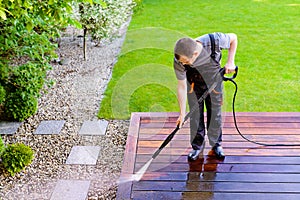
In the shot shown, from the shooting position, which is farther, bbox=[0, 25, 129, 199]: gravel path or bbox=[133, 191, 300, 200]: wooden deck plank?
bbox=[0, 25, 129, 199]: gravel path

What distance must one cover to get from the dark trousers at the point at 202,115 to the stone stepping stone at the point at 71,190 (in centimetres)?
92

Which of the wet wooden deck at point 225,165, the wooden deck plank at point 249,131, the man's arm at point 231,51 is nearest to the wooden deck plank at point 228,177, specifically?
the wet wooden deck at point 225,165

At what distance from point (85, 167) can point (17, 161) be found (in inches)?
22.0

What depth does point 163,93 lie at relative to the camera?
4.16m

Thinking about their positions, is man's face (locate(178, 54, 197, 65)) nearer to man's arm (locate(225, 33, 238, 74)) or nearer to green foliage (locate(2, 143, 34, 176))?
man's arm (locate(225, 33, 238, 74))

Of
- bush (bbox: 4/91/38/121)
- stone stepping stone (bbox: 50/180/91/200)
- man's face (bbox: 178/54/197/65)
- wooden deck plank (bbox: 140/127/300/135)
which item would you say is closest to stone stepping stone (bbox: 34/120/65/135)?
bush (bbox: 4/91/38/121)

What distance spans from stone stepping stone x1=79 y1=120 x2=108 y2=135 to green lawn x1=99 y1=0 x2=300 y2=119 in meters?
0.19

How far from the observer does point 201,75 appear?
235cm

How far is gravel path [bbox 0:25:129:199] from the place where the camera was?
2.66m

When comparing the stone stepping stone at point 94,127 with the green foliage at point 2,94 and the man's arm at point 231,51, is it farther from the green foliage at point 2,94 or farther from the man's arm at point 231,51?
the man's arm at point 231,51

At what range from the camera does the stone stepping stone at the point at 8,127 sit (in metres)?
3.38

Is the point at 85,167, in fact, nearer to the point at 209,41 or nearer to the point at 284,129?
the point at 209,41

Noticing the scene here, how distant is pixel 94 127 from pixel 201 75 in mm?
1513

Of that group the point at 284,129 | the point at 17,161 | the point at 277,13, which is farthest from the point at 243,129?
the point at 277,13
